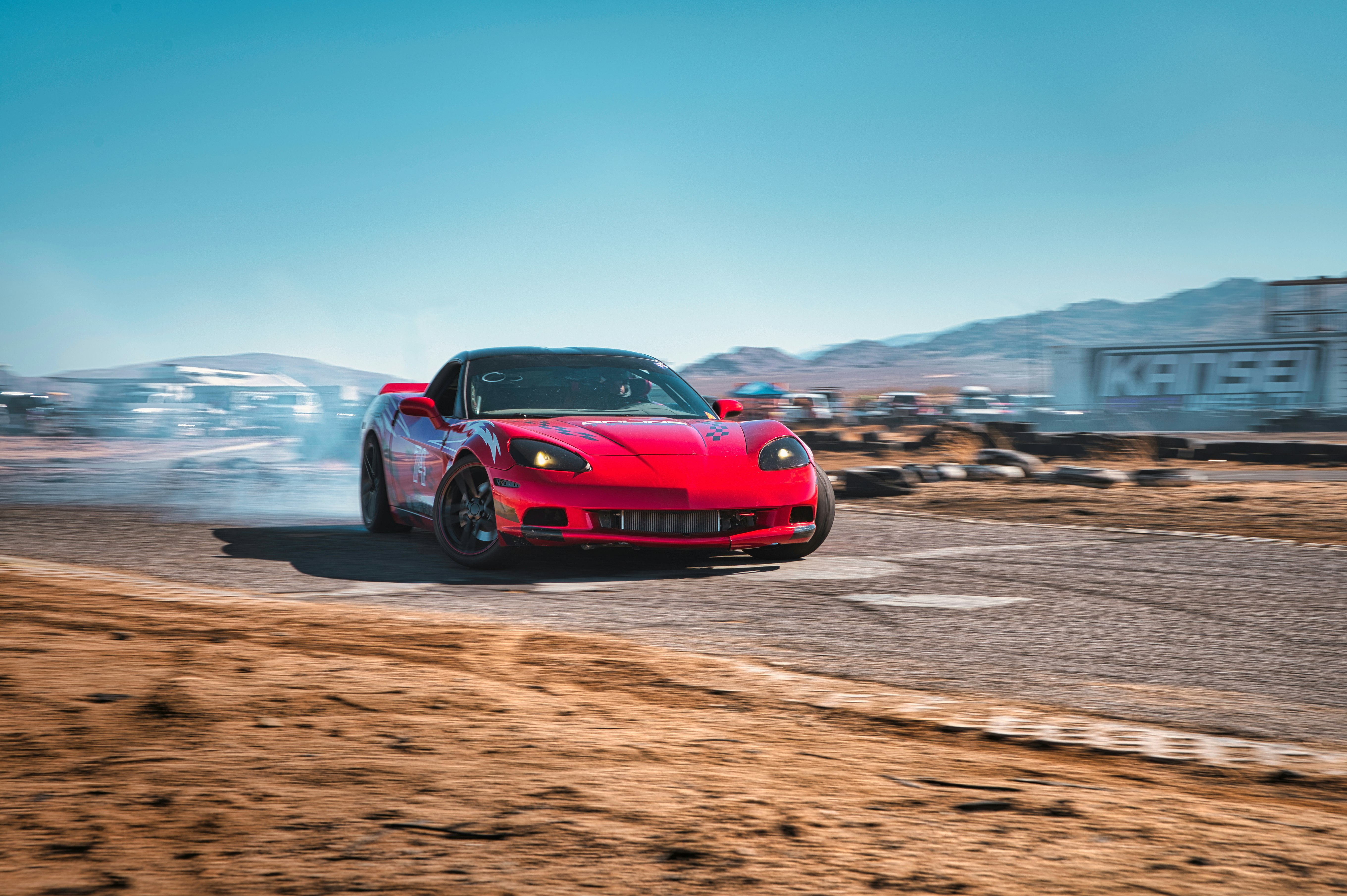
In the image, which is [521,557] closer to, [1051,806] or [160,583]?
[160,583]

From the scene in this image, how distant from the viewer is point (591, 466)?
233 inches

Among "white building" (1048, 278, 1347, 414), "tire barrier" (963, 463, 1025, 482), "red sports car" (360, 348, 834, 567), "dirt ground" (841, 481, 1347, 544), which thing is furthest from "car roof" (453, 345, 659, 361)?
"white building" (1048, 278, 1347, 414)

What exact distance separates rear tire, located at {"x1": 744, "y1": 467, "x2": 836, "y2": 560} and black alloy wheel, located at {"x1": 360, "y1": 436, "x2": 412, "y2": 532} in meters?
2.78

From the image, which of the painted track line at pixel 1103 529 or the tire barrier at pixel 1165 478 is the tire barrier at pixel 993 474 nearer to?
the tire barrier at pixel 1165 478

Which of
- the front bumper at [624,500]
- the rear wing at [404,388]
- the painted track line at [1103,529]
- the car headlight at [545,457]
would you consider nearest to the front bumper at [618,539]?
the front bumper at [624,500]

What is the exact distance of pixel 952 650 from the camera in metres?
4.12

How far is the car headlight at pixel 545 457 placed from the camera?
5934 millimetres

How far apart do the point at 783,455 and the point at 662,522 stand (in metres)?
0.89

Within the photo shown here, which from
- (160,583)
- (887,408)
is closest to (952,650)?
(160,583)

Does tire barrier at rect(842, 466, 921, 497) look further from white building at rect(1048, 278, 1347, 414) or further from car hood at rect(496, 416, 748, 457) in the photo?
white building at rect(1048, 278, 1347, 414)

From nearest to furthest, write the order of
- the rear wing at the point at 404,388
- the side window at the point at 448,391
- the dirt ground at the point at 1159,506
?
the side window at the point at 448,391
the rear wing at the point at 404,388
the dirt ground at the point at 1159,506

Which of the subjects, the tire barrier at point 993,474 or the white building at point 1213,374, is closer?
the tire barrier at point 993,474

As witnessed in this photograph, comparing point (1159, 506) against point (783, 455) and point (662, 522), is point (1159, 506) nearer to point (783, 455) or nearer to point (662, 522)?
point (783, 455)

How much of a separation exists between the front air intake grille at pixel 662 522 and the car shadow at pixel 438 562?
0.28m
